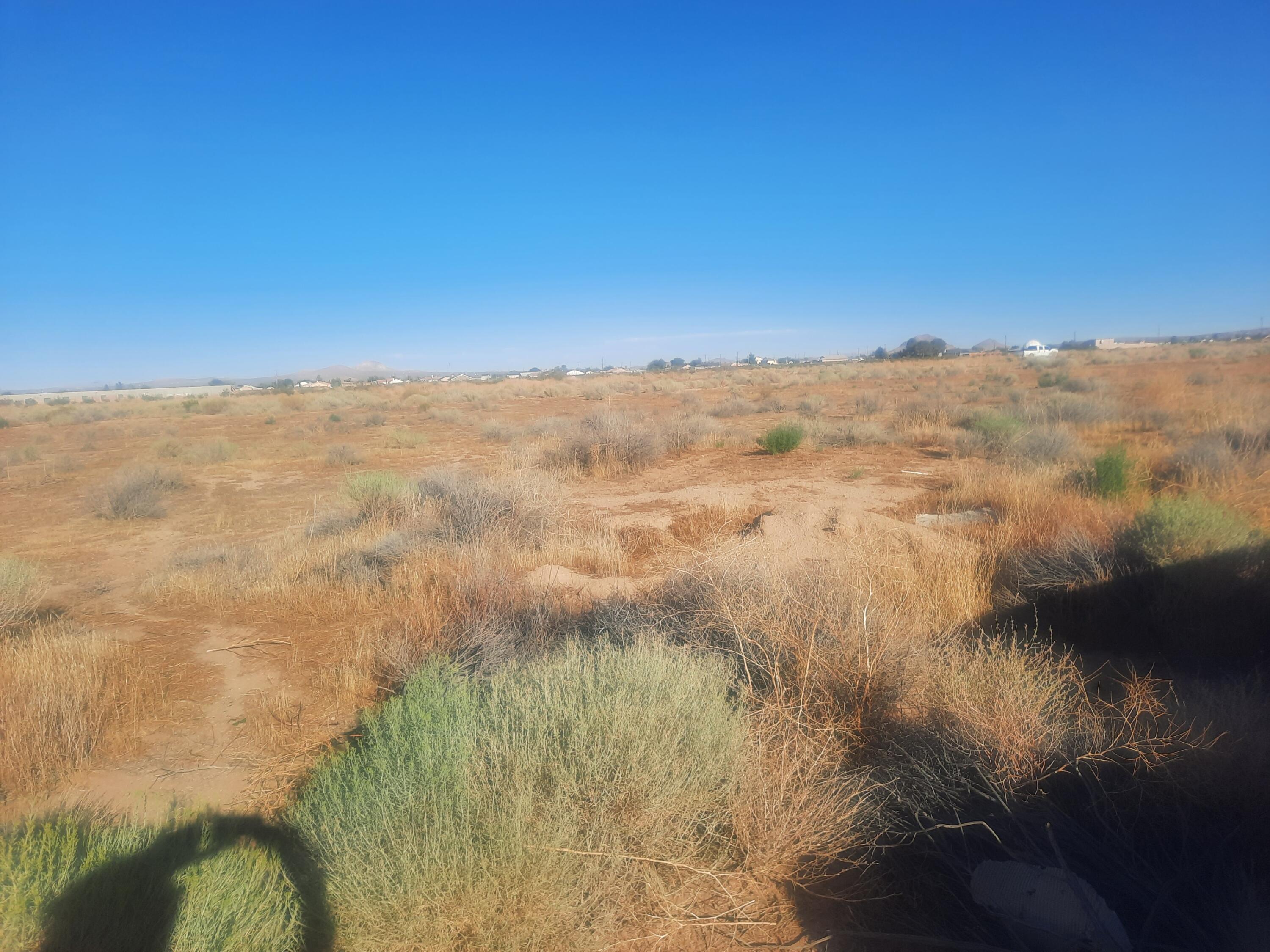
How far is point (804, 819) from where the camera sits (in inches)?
118

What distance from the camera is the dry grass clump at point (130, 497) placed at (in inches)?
445

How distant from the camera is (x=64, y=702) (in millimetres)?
4094

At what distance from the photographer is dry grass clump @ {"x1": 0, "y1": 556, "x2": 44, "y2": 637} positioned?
5.95m

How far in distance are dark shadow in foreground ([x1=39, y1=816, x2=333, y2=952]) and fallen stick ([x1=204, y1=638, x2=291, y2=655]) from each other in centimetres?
328

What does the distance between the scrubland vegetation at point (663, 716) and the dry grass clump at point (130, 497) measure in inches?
55.5

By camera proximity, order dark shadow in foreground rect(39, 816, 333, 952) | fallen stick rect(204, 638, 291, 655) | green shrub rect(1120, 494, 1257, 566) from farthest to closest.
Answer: fallen stick rect(204, 638, 291, 655)
green shrub rect(1120, 494, 1257, 566)
dark shadow in foreground rect(39, 816, 333, 952)

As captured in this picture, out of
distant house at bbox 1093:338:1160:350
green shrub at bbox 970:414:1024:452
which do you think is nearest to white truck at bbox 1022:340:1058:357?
distant house at bbox 1093:338:1160:350

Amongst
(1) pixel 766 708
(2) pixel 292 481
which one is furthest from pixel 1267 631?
(2) pixel 292 481

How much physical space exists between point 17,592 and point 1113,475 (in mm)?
12845

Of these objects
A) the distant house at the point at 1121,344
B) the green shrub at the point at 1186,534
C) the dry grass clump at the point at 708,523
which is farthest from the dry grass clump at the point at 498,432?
the distant house at the point at 1121,344

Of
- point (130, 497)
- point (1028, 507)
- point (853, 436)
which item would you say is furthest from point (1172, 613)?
point (130, 497)

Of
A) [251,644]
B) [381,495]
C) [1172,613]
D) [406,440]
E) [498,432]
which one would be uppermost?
[498,432]

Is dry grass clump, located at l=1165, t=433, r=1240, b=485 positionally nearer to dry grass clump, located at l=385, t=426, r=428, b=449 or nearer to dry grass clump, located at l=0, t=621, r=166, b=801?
dry grass clump, located at l=0, t=621, r=166, b=801

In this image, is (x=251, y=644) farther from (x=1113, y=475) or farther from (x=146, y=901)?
(x=1113, y=475)
